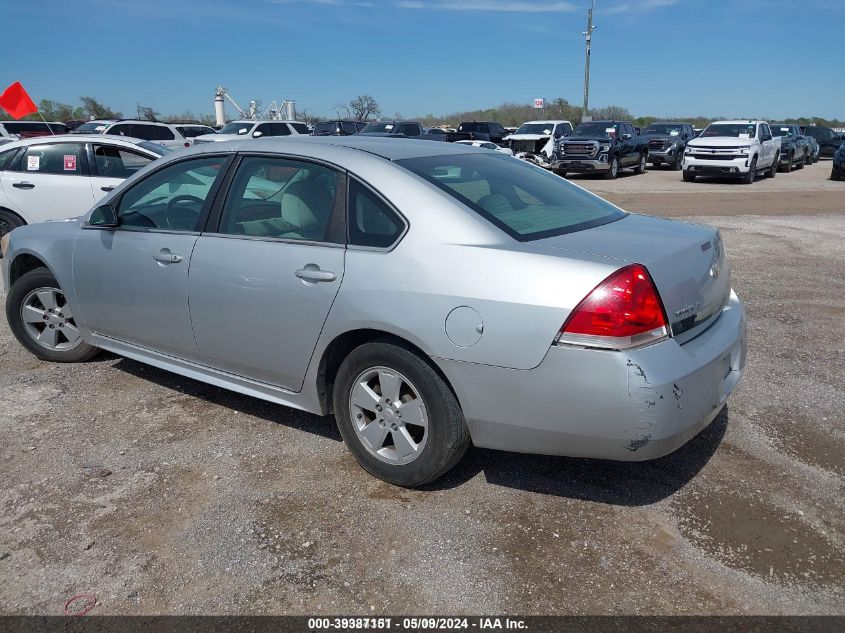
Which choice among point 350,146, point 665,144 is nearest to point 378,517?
point 350,146

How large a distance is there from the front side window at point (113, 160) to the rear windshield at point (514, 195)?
235 inches

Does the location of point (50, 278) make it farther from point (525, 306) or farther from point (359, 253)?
point (525, 306)

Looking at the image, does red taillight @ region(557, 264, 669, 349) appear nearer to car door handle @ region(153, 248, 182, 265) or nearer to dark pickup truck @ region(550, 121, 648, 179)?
car door handle @ region(153, 248, 182, 265)

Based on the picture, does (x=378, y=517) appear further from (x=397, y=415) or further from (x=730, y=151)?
(x=730, y=151)

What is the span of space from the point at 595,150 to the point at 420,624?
2243cm

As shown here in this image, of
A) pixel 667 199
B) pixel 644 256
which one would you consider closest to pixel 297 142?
pixel 644 256

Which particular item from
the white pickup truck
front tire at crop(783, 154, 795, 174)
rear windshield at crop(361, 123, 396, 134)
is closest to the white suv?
rear windshield at crop(361, 123, 396, 134)

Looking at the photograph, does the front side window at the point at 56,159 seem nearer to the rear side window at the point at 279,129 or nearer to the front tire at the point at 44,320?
the front tire at the point at 44,320

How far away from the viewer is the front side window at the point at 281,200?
3613 mm

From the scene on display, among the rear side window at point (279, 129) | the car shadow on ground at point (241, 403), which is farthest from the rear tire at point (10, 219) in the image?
the rear side window at point (279, 129)

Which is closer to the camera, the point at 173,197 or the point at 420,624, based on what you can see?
the point at 420,624

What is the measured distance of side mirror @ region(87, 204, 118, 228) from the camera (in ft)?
14.5

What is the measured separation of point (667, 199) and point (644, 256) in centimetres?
1533

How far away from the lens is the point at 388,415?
3395 mm
